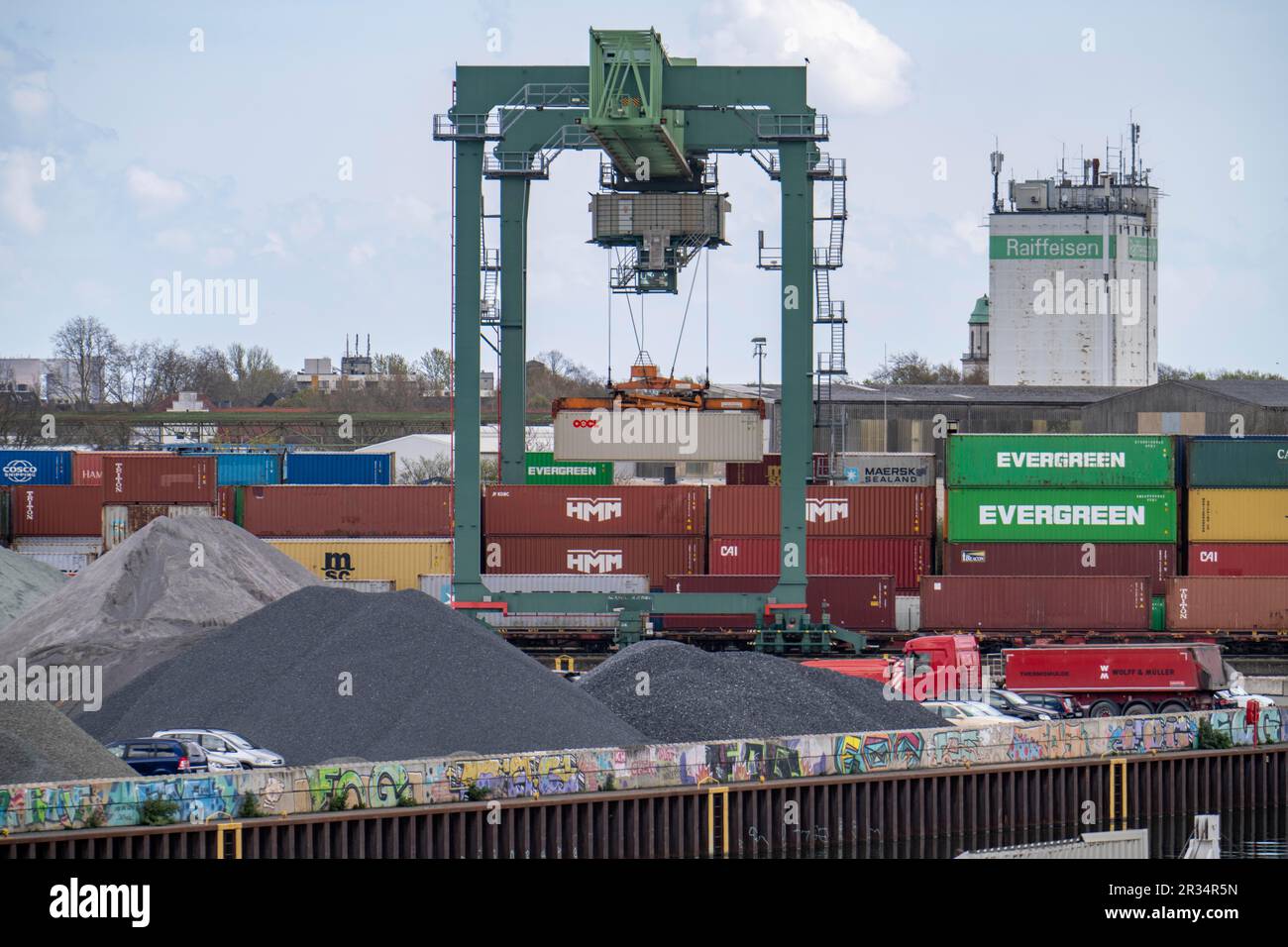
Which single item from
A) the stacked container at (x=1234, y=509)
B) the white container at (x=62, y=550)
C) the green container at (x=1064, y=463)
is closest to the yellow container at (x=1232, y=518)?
the stacked container at (x=1234, y=509)

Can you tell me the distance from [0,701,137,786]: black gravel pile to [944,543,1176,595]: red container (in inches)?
1059

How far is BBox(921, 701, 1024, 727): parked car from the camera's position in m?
34.3

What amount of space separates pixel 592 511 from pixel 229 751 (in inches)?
803

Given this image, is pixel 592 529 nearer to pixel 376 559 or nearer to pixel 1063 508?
pixel 376 559

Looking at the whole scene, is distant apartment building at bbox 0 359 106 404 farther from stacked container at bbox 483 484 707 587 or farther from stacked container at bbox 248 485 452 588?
stacked container at bbox 483 484 707 587

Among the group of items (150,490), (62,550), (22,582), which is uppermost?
(150,490)

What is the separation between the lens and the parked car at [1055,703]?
3725cm

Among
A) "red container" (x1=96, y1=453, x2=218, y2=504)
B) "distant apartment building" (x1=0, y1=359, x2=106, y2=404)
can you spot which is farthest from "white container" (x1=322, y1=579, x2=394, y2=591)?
"distant apartment building" (x1=0, y1=359, x2=106, y2=404)

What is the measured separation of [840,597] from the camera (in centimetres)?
4631

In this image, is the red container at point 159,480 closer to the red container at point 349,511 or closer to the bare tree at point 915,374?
the red container at point 349,511

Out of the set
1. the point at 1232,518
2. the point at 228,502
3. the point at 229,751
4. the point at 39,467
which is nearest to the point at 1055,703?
the point at 1232,518

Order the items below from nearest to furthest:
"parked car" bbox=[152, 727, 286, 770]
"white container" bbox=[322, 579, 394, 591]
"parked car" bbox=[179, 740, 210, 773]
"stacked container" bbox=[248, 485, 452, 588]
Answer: "parked car" bbox=[179, 740, 210, 773] < "parked car" bbox=[152, 727, 286, 770] < "white container" bbox=[322, 579, 394, 591] < "stacked container" bbox=[248, 485, 452, 588]
